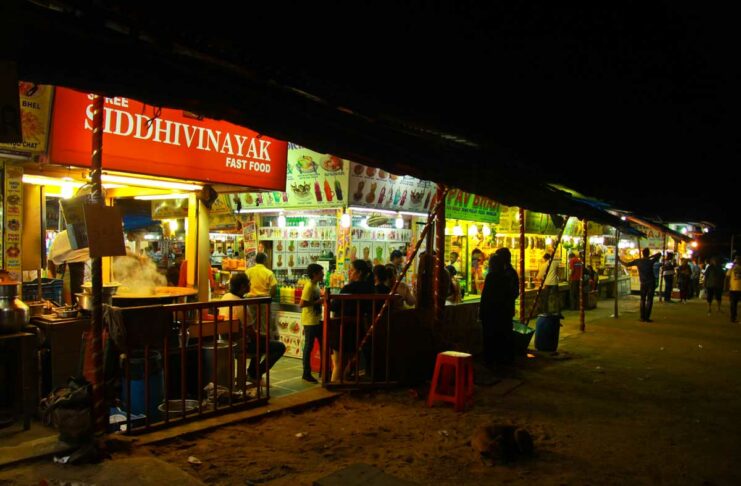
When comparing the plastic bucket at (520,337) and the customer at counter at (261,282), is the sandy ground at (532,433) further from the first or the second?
the customer at counter at (261,282)

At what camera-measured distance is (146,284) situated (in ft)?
25.4

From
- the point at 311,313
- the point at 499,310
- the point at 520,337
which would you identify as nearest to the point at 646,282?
the point at 520,337

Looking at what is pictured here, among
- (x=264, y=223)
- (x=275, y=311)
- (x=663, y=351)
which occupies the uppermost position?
(x=264, y=223)

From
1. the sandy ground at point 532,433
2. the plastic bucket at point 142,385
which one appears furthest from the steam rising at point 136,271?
the sandy ground at point 532,433

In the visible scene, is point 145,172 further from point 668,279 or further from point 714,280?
point 668,279

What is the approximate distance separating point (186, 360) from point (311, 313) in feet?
7.26

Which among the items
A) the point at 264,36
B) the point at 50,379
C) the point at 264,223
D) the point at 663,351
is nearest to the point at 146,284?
the point at 50,379

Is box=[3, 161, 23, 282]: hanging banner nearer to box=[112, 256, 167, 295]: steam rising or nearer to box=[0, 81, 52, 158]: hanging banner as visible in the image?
box=[0, 81, 52, 158]: hanging banner

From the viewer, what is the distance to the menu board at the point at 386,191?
10961 millimetres

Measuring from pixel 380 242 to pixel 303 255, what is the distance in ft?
6.44

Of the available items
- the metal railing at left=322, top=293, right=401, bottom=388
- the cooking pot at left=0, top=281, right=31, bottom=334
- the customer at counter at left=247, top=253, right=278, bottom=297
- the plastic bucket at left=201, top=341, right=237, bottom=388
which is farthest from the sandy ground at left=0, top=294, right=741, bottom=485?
the customer at counter at left=247, top=253, right=278, bottom=297

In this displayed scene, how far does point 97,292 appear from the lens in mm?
5223

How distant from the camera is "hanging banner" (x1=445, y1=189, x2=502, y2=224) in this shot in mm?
14570

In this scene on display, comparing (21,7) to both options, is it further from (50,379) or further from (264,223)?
(264,223)
